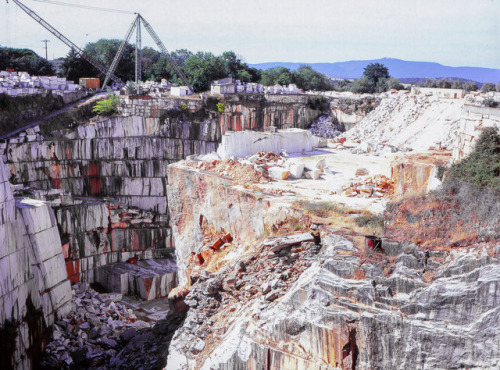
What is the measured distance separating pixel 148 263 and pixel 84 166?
25.6 feet

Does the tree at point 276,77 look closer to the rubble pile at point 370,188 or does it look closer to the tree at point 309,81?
the tree at point 309,81

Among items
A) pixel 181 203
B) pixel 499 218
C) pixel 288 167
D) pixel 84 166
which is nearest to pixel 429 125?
pixel 288 167

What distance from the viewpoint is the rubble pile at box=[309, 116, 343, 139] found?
42281mm

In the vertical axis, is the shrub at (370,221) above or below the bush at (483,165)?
below

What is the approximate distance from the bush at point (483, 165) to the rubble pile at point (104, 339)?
376 inches

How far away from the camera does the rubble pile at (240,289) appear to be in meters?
13.1

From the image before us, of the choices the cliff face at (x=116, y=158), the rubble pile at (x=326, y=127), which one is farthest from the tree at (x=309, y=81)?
the cliff face at (x=116, y=158)

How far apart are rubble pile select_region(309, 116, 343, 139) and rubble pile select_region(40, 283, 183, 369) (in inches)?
951

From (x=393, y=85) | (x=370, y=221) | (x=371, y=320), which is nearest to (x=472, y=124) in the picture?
(x=370, y=221)

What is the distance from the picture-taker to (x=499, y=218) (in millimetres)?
10867

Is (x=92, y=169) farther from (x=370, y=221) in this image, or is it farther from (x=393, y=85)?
(x=393, y=85)

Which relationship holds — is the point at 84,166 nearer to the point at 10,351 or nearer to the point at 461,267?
the point at 10,351

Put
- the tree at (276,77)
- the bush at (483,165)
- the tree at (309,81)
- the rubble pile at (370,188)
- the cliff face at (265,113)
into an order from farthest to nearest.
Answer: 1. the tree at (309,81)
2. the tree at (276,77)
3. the cliff face at (265,113)
4. the rubble pile at (370,188)
5. the bush at (483,165)

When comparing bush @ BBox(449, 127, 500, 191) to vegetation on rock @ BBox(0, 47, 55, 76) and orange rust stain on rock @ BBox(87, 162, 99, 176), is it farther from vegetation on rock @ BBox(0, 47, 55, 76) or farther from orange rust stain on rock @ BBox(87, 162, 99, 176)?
vegetation on rock @ BBox(0, 47, 55, 76)
